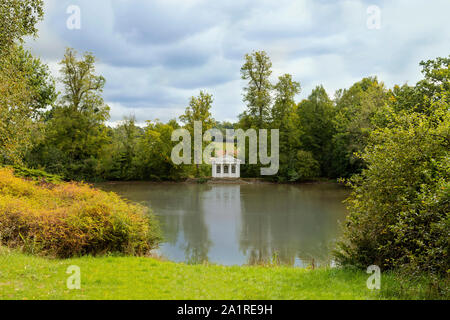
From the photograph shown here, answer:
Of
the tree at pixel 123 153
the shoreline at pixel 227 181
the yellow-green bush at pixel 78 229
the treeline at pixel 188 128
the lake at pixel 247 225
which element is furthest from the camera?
the shoreline at pixel 227 181

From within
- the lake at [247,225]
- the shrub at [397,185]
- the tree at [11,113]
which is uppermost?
the tree at [11,113]

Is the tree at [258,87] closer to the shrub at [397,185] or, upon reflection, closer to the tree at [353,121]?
the tree at [353,121]

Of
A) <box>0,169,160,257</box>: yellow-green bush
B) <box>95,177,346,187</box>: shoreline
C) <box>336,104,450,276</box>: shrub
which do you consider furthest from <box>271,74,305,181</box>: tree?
<box>336,104,450,276</box>: shrub

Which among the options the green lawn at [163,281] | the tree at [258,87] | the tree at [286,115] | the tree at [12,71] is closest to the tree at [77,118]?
the tree at [258,87]

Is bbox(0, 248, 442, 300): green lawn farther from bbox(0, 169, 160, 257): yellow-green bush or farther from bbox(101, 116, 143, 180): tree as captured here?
bbox(101, 116, 143, 180): tree

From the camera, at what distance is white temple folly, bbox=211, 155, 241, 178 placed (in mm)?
30938

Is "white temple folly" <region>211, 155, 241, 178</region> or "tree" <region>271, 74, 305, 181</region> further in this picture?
"tree" <region>271, 74, 305, 181</region>

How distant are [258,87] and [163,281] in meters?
29.2

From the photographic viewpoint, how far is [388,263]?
5.96 m

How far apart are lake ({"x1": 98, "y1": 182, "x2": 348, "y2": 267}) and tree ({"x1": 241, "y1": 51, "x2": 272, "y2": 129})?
1078cm

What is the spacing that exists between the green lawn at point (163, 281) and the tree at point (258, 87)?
26.5 m

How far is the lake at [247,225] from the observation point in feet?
30.8

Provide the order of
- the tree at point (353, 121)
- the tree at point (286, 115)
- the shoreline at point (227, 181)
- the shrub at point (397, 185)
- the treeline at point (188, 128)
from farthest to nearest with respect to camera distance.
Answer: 1. the tree at point (286, 115)
2. the shoreline at point (227, 181)
3. the treeline at point (188, 128)
4. the tree at point (353, 121)
5. the shrub at point (397, 185)

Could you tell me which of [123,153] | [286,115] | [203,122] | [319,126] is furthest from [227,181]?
[319,126]
